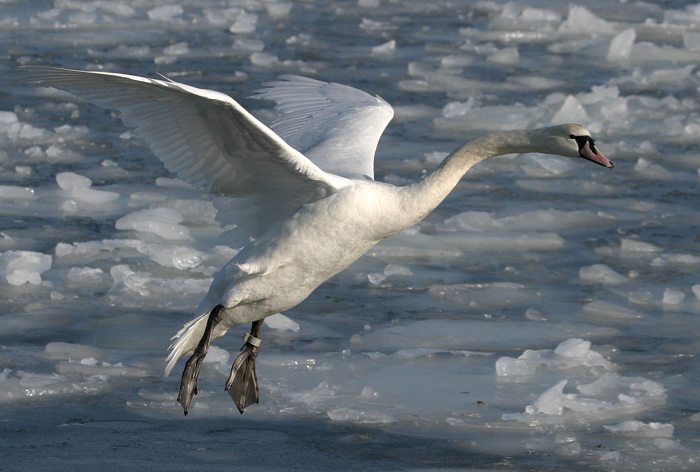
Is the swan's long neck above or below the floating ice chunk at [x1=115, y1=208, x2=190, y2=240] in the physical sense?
above

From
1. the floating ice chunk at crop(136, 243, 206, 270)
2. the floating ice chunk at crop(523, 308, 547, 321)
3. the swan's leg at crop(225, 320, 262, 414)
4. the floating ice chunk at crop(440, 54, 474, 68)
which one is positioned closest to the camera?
the swan's leg at crop(225, 320, 262, 414)

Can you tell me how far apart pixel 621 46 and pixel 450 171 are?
7711mm

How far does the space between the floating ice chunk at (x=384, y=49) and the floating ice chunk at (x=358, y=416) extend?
24.2ft

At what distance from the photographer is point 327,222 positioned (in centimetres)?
534

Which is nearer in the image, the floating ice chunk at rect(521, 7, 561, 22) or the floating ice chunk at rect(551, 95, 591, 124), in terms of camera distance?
the floating ice chunk at rect(551, 95, 591, 124)

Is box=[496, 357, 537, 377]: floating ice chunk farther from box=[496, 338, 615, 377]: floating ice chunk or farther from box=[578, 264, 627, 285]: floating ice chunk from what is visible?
box=[578, 264, 627, 285]: floating ice chunk

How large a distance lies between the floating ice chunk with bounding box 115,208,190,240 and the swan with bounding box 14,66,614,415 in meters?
2.18

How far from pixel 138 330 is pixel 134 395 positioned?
0.81 metres

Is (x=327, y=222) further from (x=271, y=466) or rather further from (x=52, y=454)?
(x=52, y=454)

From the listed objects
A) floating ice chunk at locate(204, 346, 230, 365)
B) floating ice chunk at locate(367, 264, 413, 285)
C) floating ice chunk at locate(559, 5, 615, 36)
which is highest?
floating ice chunk at locate(559, 5, 615, 36)

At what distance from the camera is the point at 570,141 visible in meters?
5.30

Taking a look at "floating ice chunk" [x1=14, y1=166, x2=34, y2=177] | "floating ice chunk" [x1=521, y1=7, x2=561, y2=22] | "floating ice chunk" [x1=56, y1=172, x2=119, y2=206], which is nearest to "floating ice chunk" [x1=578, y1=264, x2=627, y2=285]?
"floating ice chunk" [x1=56, y1=172, x2=119, y2=206]

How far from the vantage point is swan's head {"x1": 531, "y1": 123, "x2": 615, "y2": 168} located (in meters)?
5.29

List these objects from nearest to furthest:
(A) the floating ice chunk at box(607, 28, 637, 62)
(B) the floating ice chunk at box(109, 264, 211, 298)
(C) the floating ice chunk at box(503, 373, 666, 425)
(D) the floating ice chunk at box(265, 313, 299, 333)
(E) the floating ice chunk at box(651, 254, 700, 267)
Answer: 1. (C) the floating ice chunk at box(503, 373, 666, 425)
2. (D) the floating ice chunk at box(265, 313, 299, 333)
3. (B) the floating ice chunk at box(109, 264, 211, 298)
4. (E) the floating ice chunk at box(651, 254, 700, 267)
5. (A) the floating ice chunk at box(607, 28, 637, 62)
